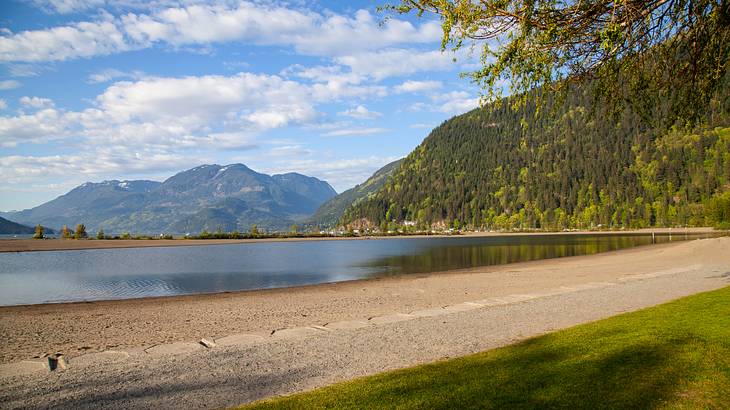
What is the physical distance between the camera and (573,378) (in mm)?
7145

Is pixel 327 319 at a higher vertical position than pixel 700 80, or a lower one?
lower

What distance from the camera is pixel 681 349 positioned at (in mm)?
8328

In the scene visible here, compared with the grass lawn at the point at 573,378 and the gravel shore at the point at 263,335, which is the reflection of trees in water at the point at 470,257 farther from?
the grass lawn at the point at 573,378

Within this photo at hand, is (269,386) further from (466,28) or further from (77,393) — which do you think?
(466,28)

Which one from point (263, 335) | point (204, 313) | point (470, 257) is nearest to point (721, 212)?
point (470, 257)

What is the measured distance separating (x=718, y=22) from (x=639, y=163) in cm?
21131

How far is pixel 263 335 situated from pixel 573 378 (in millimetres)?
8412

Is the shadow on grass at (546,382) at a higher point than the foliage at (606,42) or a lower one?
lower

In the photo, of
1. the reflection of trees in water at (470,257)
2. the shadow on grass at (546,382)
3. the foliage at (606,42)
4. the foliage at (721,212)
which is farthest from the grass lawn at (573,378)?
the foliage at (721,212)

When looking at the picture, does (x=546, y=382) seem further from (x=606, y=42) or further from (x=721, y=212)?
(x=721, y=212)

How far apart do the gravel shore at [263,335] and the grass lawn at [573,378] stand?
1076 mm

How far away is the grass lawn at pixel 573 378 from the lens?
20.6ft

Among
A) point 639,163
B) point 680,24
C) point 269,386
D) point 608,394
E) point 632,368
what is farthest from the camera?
point 639,163

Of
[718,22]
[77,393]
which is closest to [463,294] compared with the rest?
[718,22]
